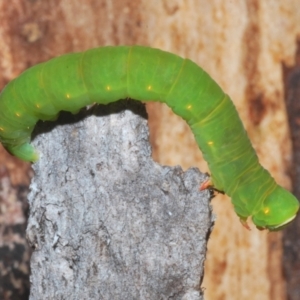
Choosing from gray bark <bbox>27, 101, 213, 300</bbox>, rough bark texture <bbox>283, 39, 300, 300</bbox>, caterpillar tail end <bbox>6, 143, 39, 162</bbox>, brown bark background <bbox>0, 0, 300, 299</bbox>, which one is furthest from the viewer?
rough bark texture <bbox>283, 39, 300, 300</bbox>

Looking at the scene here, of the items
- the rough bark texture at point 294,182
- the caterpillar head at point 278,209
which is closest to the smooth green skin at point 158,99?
the caterpillar head at point 278,209

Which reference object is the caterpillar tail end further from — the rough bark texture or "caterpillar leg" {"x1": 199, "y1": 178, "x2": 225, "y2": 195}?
the rough bark texture

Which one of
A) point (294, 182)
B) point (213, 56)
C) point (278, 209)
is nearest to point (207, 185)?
point (278, 209)

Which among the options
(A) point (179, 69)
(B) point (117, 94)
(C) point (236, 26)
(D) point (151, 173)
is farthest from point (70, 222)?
(C) point (236, 26)

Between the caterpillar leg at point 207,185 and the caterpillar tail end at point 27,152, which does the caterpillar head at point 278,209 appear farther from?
the caterpillar tail end at point 27,152

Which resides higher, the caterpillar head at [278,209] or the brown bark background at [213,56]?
the brown bark background at [213,56]

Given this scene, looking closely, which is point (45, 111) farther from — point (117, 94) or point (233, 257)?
point (233, 257)

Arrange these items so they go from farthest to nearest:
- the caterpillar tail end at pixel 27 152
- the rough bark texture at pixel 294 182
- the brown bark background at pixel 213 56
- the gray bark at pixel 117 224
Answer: the rough bark texture at pixel 294 182
the brown bark background at pixel 213 56
the caterpillar tail end at pixel 27 152
the gray bark at pixel 117 224

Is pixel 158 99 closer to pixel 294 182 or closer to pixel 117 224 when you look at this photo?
pixel 117 224

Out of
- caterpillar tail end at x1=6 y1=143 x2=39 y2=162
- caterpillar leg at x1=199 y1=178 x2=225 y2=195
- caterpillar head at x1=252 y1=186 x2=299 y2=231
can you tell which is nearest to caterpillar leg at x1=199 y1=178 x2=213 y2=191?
caterpillar leg at x1=199 y1=178 x2=225 y2=195
